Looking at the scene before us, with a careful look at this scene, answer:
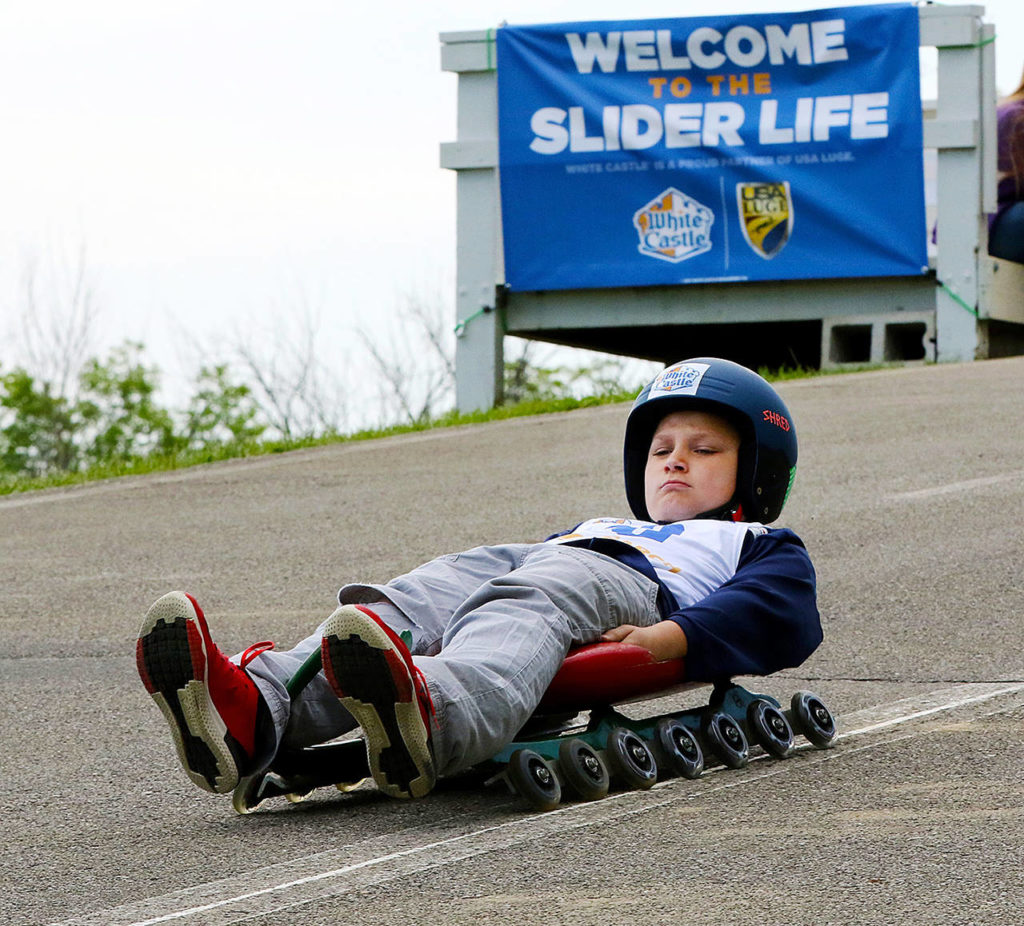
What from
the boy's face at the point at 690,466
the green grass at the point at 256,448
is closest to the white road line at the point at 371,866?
the boy's face at the point at 690,466

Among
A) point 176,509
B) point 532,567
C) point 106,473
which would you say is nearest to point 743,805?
point 532,567

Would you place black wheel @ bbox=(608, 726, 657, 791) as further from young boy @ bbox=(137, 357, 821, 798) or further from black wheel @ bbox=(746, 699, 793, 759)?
black wheel @ bbox=(746, 699, 793, 759)

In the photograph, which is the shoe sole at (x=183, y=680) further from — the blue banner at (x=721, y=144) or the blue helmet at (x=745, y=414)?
the blue banner at (x=721, y=144)

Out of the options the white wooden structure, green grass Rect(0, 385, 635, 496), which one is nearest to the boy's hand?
green grass Rect(0, 385, 635, 496)

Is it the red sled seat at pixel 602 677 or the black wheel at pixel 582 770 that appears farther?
the red sled seat at pixel 602 677

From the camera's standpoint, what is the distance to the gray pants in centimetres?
312

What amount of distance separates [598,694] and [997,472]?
18.1 ft

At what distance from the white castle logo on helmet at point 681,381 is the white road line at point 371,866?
1015mm

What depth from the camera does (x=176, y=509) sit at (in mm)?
8930

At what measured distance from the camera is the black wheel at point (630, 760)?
11.1 ft

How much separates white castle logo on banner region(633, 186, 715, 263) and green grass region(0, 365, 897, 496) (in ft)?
3.66

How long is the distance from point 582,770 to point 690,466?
1.09 m

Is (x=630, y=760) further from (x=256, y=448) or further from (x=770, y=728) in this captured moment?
(x=256, y=448)

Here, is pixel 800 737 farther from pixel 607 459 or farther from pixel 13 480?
pixel 13 480
